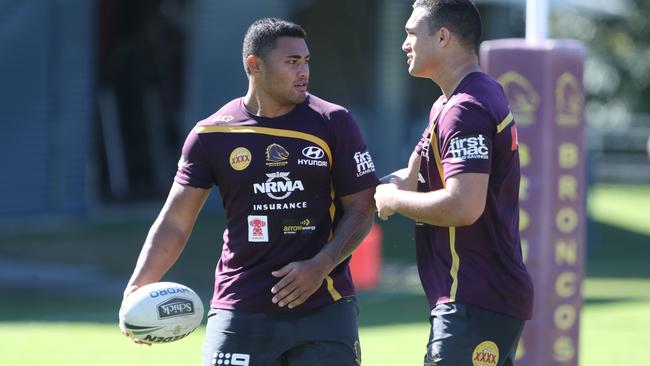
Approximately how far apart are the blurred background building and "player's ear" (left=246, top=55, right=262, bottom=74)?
1325cm

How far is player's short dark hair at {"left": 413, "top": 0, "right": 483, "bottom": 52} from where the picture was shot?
210 inches

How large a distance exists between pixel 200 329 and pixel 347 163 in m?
6.25

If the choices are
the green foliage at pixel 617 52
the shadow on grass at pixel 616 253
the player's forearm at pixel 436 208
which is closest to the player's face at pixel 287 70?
the player's forearm at pixel 436 208

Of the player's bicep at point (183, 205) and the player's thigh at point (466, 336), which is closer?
the player's thigh at point (466, 336)

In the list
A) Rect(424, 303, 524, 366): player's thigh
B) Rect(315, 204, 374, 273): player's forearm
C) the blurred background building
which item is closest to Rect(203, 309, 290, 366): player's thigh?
Rect(315, 204, 374, 273): player's forearm

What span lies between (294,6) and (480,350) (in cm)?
1743

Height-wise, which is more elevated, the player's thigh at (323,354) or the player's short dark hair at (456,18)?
the player's short dark hair at (456,18)

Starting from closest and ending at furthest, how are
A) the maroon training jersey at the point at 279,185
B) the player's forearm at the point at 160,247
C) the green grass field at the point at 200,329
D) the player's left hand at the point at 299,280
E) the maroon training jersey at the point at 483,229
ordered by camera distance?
the maroon training jersey at the point at 483,229 → the player's left hand at the point at 299,280 → the maroon training jersey at the point at 279,185 → the player's forearm at the point at 160,247 → the green grass field at the point at 200,329

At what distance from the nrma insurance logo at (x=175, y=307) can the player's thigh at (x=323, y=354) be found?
1.62 ft

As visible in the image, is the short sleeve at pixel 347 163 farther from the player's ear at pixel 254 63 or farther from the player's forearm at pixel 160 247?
the player's forearm at pixel 160 247

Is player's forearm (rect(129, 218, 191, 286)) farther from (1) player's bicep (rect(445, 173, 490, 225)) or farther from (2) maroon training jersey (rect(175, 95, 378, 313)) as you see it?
(1) player's bicep (rect(445, 173, 490, 225))

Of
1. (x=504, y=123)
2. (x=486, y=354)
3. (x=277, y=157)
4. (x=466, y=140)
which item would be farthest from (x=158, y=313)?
(x=504, y=123)

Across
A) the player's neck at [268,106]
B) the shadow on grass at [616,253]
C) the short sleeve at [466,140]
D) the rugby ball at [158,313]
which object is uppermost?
the player's neck at [268,106]

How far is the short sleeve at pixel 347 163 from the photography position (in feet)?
18.9
